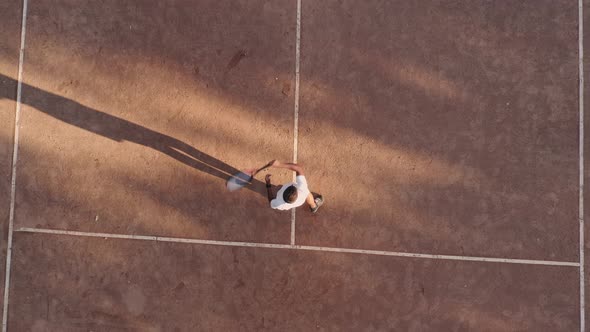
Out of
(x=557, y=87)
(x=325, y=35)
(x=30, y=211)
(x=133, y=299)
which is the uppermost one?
(x=325, y=35)

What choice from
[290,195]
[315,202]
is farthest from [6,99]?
[315,202]

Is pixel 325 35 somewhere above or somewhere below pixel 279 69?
above

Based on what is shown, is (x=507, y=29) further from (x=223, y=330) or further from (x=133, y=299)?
(x=133, y=299)

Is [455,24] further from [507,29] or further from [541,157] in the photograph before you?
[541,157]

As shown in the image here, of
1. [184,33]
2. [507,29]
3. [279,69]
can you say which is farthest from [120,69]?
[507,29]

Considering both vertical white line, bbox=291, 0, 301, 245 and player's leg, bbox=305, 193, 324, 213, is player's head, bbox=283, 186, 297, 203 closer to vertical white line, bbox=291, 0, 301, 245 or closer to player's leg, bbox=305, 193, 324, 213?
player's leg, bbox=305, 193, 324, 213

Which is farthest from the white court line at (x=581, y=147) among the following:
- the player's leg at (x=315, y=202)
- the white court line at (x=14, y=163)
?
the white court line at (x=14, y=163)
